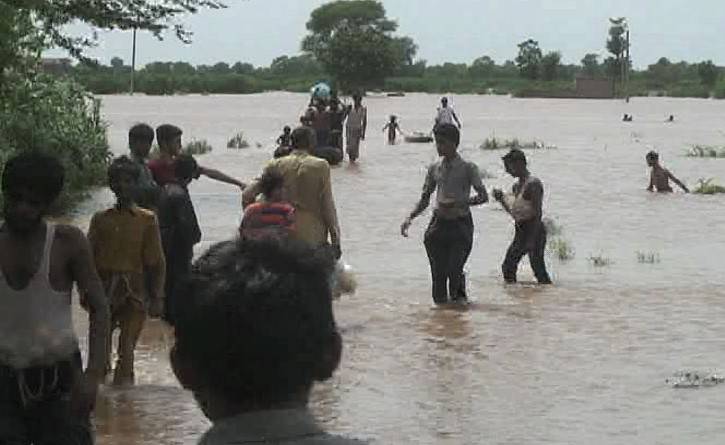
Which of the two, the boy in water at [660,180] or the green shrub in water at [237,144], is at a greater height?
the boy in water at [660,180]

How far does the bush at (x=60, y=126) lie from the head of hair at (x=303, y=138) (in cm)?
751

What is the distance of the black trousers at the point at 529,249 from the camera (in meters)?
13.7

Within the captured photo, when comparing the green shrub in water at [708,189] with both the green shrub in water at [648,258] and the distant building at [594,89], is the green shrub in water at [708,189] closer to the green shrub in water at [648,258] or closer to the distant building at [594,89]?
the green shrub in water at [648,258]

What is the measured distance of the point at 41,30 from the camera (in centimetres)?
1758

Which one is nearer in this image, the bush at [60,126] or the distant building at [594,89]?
the bush at [60,126]

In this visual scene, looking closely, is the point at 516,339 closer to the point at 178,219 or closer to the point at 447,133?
the point at 447,133

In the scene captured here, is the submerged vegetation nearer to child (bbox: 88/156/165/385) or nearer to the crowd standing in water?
the crowd standing in water

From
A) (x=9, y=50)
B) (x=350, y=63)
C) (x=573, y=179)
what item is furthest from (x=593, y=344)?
(x=350, y=63)

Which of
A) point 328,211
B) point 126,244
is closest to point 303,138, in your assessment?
point 328,211

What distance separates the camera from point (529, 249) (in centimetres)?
1391

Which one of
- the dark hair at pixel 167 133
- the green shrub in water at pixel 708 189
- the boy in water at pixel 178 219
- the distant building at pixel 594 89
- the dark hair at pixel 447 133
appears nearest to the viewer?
the dark hair at pixel 167 133

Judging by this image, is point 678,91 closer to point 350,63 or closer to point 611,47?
point 611,47

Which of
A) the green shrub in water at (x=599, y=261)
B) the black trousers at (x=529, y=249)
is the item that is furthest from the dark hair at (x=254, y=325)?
the green shrub in water at (x=599, y=261)

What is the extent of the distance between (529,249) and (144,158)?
472cm
